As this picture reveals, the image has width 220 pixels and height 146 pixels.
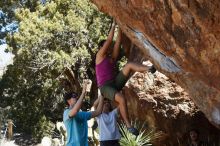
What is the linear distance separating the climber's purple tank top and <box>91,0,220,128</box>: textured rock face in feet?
2.25

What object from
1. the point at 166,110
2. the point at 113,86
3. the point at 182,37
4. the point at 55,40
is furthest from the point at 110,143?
the point at 55,40

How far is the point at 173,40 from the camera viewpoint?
698 centimetres

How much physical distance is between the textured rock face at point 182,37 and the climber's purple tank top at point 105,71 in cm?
69

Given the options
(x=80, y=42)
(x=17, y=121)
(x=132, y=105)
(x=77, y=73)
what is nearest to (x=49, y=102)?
(x=17, y=121)

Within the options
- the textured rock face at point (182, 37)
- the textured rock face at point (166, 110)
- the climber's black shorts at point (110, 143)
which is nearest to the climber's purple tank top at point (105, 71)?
the textured rock face at point (182, 37)

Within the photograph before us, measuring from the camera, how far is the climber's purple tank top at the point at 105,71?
7793 mm

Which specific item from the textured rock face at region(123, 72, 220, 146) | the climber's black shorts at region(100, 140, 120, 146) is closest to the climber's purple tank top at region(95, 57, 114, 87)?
the climber's black shorts at region(100, 140, 120, 146)

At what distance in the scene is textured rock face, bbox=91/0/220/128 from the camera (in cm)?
641

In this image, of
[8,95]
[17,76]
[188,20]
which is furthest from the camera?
[8,95]

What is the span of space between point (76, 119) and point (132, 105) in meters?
3.99

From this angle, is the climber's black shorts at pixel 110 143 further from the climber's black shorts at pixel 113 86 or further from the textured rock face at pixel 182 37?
the textured rock face at pixel 182 37

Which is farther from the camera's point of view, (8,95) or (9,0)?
(8,95)

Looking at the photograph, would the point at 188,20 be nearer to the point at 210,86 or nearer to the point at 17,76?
the point at 210,86

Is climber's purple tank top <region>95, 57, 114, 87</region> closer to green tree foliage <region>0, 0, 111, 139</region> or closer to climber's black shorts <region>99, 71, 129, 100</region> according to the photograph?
climber's black shorts <region>99, 71, 129, 100</region>
